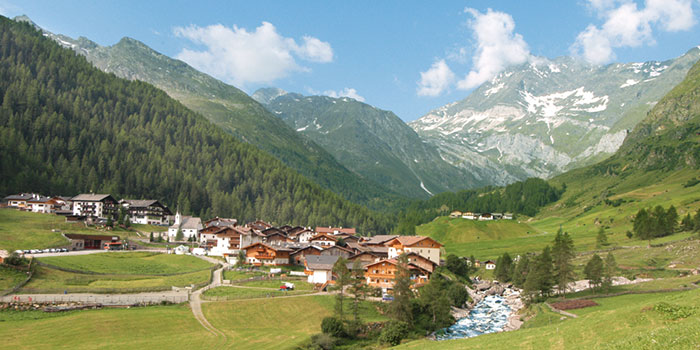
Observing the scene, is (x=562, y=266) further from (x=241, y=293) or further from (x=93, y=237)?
(x=93, y=237)

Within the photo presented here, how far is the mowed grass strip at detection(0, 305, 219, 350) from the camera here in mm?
49312

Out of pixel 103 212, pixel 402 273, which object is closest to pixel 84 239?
pixel 103 212

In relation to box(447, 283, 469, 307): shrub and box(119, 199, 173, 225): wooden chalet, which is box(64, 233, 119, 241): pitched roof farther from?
box(447, 283, 469, 307): shrub

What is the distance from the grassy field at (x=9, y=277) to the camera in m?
62.5

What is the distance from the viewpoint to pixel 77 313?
59.3 meters

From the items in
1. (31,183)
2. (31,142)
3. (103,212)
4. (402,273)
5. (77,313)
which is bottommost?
(77,313)

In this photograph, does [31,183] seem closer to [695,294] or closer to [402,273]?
[402,273]

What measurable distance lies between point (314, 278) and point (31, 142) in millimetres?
152097

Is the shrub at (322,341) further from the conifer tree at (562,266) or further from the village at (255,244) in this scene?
the conifer tree at (562,266)

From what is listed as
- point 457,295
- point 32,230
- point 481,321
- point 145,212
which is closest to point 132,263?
point 32,230

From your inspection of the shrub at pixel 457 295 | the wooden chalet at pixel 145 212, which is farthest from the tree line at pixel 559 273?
the wooden chalet at pixel 145 212

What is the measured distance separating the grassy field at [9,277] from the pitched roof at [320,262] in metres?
47.4

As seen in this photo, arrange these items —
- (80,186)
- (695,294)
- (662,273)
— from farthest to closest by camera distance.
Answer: (80,186)
(662,273)
(695,294)

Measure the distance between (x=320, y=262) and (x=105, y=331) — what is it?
148 ft
